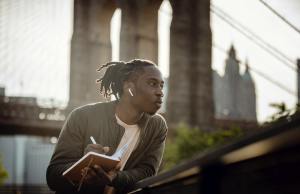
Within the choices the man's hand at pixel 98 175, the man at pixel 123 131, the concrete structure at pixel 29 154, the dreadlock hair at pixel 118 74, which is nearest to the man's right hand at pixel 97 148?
the man at pixel 123 131

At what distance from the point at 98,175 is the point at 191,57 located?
168 ft

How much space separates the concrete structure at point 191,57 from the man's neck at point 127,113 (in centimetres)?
4823

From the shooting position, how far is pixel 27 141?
185 m

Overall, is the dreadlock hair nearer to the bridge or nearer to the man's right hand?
the man's right hand

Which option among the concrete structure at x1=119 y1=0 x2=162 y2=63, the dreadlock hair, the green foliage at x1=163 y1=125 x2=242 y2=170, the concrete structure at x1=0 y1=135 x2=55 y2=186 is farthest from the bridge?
the concrete structure at x1=0 y1=135 x2=55 y2=186

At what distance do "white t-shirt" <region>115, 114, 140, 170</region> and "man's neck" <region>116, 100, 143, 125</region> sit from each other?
0.07 ft

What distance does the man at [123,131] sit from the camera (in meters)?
3.87

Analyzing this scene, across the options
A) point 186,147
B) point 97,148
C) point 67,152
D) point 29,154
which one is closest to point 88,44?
point 186,147

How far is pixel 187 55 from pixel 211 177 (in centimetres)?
5225

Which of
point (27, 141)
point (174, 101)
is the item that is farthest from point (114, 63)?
point (27, 141)

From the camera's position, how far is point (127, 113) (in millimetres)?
4016

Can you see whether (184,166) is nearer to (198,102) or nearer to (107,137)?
(107,137)

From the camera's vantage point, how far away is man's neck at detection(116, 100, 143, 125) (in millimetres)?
3996

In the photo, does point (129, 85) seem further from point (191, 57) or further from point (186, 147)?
point (191, 57)
